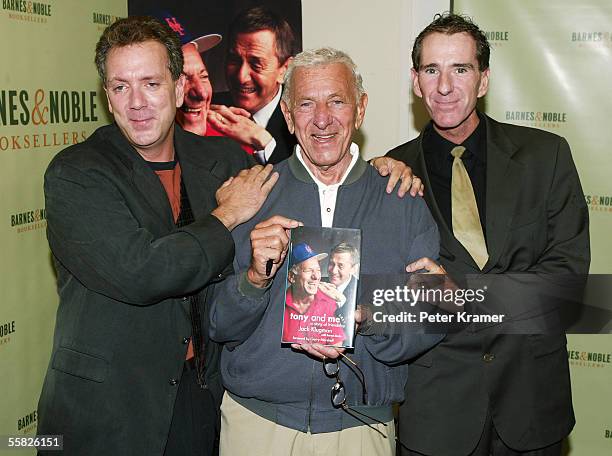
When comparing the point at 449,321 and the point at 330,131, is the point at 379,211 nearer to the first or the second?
the point at 330,131

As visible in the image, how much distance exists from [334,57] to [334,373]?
42.5 inches

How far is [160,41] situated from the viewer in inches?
104

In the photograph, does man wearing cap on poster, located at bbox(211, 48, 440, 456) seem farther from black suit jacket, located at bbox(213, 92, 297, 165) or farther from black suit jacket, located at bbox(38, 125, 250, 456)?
black suit jacket, located at bbox(213, 92, 297, 165)

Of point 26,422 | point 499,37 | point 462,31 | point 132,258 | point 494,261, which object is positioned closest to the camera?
point 132,258

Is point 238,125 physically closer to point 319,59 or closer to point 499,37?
point 499,37

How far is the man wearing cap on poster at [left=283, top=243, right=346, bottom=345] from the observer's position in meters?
2.33

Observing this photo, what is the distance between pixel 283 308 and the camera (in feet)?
8.18

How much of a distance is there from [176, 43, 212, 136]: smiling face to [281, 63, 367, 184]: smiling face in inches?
88.4

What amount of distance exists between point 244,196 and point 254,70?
2.30 m

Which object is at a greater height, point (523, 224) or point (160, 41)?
point (160, 41)

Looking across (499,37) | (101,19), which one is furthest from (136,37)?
(499,37)

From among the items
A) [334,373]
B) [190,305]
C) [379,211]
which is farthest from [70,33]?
[334,373]

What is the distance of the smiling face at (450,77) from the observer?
9.47 ft

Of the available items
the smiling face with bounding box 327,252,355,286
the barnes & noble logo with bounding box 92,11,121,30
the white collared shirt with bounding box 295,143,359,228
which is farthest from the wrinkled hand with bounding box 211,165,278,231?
the barnes & noble logo with bounding box 92,11,121,30
